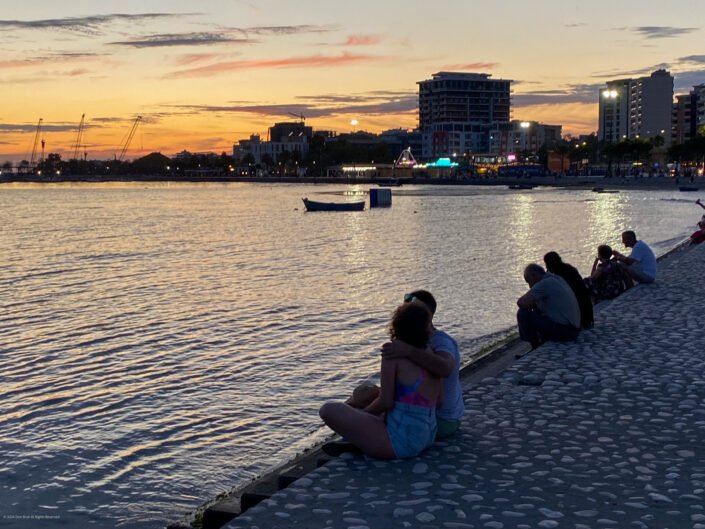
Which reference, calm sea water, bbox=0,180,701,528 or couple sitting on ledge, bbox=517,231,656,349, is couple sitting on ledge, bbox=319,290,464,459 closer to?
calm sea water, bbox=0,180,701,528

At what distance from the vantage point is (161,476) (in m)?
10.7

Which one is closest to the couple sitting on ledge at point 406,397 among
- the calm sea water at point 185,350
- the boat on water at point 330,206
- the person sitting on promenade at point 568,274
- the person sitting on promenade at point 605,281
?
the calm sea water at point 185,350

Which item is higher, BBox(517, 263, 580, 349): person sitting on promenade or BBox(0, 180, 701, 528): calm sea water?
BBox(517, 263, 580, 349): person sitting on promenade

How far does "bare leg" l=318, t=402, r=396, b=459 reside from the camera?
775 cm

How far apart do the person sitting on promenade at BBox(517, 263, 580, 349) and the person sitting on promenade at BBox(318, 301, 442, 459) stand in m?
5.48

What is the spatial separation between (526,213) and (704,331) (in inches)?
2988

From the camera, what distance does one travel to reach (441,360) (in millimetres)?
7520

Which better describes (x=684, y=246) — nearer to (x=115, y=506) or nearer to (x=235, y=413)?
(x=235, y=413)

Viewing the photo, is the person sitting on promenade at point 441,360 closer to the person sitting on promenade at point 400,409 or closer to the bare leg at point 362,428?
the person sitting on promenade at point 400,409

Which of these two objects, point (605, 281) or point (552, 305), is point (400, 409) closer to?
point (552, 305)

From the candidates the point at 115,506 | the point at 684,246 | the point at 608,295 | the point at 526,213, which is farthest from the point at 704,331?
the point at 526,213

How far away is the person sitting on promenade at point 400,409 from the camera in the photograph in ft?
24.3

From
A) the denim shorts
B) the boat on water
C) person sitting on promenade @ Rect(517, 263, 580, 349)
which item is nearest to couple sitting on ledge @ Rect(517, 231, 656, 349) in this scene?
person sitting on promenade @ Rect(517, 263, 580, 349)

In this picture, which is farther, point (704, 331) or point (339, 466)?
point (704, 331)
